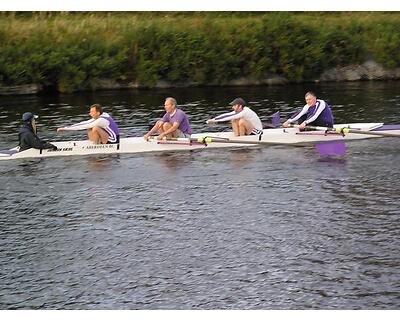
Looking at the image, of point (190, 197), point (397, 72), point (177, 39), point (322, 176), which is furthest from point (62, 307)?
point (397, 72)

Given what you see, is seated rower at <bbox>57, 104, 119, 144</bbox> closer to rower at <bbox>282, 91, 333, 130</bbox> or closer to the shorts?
the shorts

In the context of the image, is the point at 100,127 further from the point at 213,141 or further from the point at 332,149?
the point at 332,149

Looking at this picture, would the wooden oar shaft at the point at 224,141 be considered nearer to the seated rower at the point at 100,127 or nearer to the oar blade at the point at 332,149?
the oar blade at the point at 332,149

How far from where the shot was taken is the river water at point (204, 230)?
13.6m

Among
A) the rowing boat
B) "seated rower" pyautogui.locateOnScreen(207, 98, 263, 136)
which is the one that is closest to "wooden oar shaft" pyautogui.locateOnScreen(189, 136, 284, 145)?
the rowing boat

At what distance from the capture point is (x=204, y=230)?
16594mm

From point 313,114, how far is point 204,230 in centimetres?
931

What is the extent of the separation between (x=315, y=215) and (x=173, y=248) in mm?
3680

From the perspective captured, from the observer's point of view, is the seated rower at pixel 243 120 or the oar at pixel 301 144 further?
the seated rower at pixel 243 120

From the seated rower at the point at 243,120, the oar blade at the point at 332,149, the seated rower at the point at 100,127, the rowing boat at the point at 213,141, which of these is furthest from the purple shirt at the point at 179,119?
the oar blade at the point at 332,149

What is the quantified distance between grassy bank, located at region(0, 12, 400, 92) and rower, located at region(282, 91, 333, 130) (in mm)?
15947

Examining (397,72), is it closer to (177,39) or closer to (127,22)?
(177,39)

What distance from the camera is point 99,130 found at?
2322 cm

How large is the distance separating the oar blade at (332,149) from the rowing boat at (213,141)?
0.25 meters
